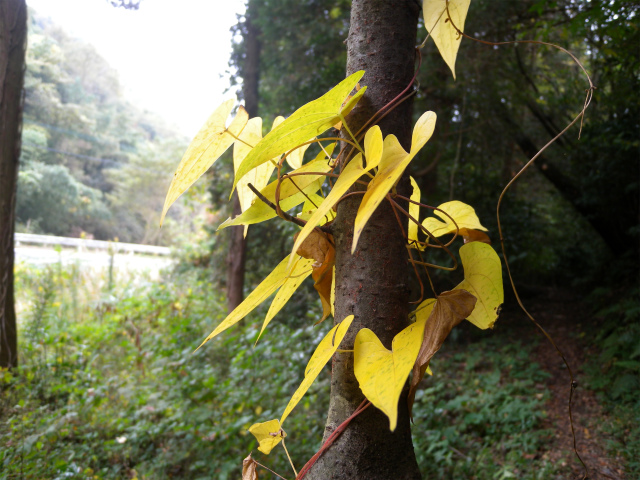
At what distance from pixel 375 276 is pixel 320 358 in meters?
0.13

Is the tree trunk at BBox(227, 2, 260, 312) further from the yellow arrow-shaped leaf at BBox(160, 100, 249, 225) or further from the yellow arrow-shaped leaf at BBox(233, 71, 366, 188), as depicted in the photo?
the yellow arrow-shaped leaf at BBox(233, 71, 366, 188)

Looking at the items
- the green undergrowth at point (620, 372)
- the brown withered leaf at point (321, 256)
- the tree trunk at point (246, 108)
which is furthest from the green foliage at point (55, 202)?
the brown withered leaf at point (321, 256)

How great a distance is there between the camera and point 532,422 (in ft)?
7.45

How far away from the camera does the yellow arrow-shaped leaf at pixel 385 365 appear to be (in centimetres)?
36

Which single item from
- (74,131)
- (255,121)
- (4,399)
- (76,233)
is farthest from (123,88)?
(255,121)

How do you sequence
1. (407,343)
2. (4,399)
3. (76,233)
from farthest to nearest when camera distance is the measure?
(76,233) < (4,399) < (407,343)

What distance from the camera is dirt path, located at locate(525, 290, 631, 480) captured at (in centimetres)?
167

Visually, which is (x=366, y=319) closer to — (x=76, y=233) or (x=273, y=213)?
(x=273, y=213)

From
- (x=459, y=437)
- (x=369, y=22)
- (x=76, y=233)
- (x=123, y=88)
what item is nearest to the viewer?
(x=369, y=22)

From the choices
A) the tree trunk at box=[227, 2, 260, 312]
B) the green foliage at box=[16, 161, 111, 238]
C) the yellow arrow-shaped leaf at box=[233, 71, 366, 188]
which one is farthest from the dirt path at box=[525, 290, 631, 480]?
the green foliage at box=[16, 161, 111, 238]

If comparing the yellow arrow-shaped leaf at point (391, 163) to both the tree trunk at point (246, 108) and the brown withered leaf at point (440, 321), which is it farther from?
the tree trunk at point (246, 108)

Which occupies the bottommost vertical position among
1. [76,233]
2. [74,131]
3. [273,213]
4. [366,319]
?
[76,233]

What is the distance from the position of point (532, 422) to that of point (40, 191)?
17.0 meters

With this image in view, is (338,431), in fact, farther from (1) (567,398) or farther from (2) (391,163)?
(1) (567,398)
